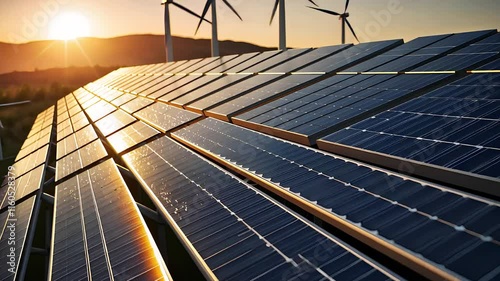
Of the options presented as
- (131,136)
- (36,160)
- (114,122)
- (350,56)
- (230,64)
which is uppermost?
(350,56)

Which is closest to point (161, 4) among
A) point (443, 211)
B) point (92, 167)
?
point (92, 167)

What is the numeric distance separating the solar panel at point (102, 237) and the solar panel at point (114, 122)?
7787 mm

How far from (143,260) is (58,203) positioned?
636cm

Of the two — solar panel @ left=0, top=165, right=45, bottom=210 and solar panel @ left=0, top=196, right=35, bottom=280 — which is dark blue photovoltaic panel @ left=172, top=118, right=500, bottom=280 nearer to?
solar panel @ left=0, top=196, right=35, bottom=280

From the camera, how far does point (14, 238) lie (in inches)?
475

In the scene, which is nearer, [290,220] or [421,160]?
[290,220]

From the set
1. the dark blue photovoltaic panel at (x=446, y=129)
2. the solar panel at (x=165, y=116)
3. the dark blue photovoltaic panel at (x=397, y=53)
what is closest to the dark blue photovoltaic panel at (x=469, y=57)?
the dark blue photovoltaic panel at (x=446, y=129)

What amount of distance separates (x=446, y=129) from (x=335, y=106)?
4.74 meters

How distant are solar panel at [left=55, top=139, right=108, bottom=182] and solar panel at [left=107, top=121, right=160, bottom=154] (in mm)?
561

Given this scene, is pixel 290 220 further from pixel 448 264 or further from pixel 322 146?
pixel 322 146

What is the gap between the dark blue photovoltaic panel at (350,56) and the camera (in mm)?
19469

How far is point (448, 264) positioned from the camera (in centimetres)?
494

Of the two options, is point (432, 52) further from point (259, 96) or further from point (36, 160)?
point (36, 160)

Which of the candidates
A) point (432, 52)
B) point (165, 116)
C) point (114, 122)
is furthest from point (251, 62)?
point (432, 52)
